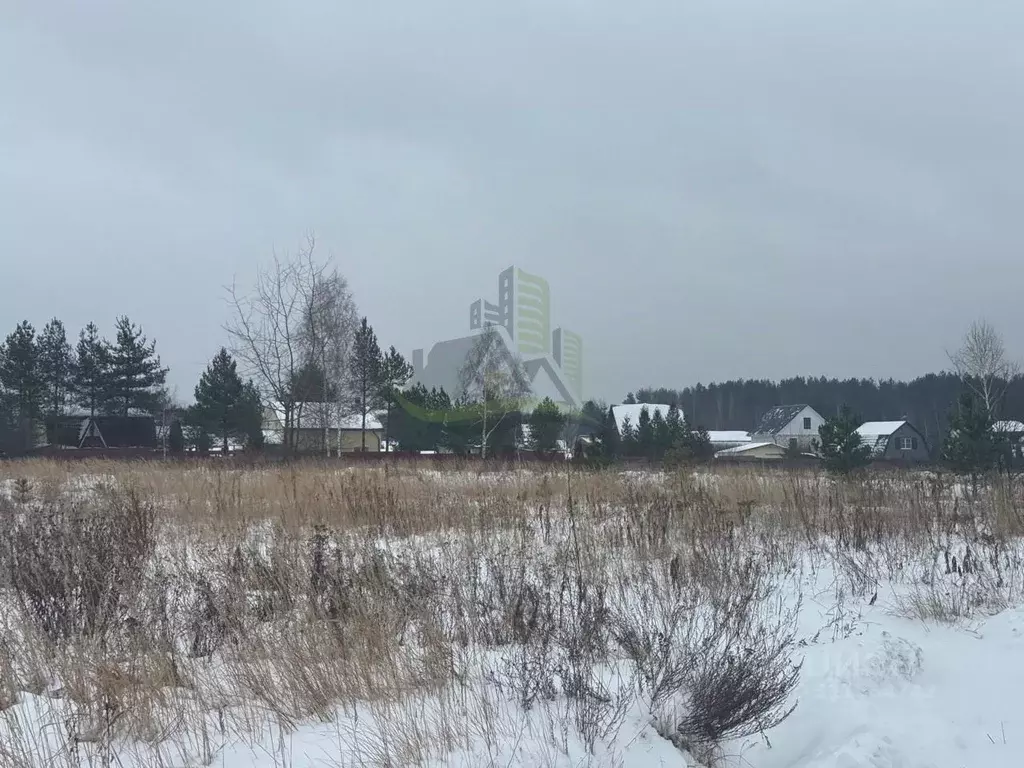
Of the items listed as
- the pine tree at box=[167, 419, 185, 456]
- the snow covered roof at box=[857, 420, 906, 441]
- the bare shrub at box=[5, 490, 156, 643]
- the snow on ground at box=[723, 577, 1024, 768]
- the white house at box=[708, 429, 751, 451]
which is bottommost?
the white house at box=[708, 429, 751, 451]

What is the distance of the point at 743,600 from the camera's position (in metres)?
4.20

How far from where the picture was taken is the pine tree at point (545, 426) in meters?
29.3

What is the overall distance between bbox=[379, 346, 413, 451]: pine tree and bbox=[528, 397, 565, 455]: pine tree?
754 cm

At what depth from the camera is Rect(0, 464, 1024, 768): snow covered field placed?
2861mm

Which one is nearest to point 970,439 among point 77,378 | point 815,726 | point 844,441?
point 844,441

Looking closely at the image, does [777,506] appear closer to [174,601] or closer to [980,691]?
[980,691]

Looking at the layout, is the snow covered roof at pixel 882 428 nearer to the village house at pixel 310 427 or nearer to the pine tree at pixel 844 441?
the pine tree at pixel 844 441

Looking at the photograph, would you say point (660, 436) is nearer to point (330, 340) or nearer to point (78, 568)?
point (330, 340)

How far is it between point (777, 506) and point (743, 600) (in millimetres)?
3708

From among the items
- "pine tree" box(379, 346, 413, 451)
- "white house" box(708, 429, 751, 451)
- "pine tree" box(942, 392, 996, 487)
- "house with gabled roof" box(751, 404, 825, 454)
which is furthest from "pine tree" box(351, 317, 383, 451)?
"house with gabled roof" box(751, 404, 825, 454)

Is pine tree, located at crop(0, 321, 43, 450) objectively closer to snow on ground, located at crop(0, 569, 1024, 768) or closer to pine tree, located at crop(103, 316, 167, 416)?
pine tree, located at crop(103, 316, 167, 416)

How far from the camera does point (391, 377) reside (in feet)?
115

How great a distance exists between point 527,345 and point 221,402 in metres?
15.8

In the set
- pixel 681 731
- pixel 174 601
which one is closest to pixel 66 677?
pixel 174 601
